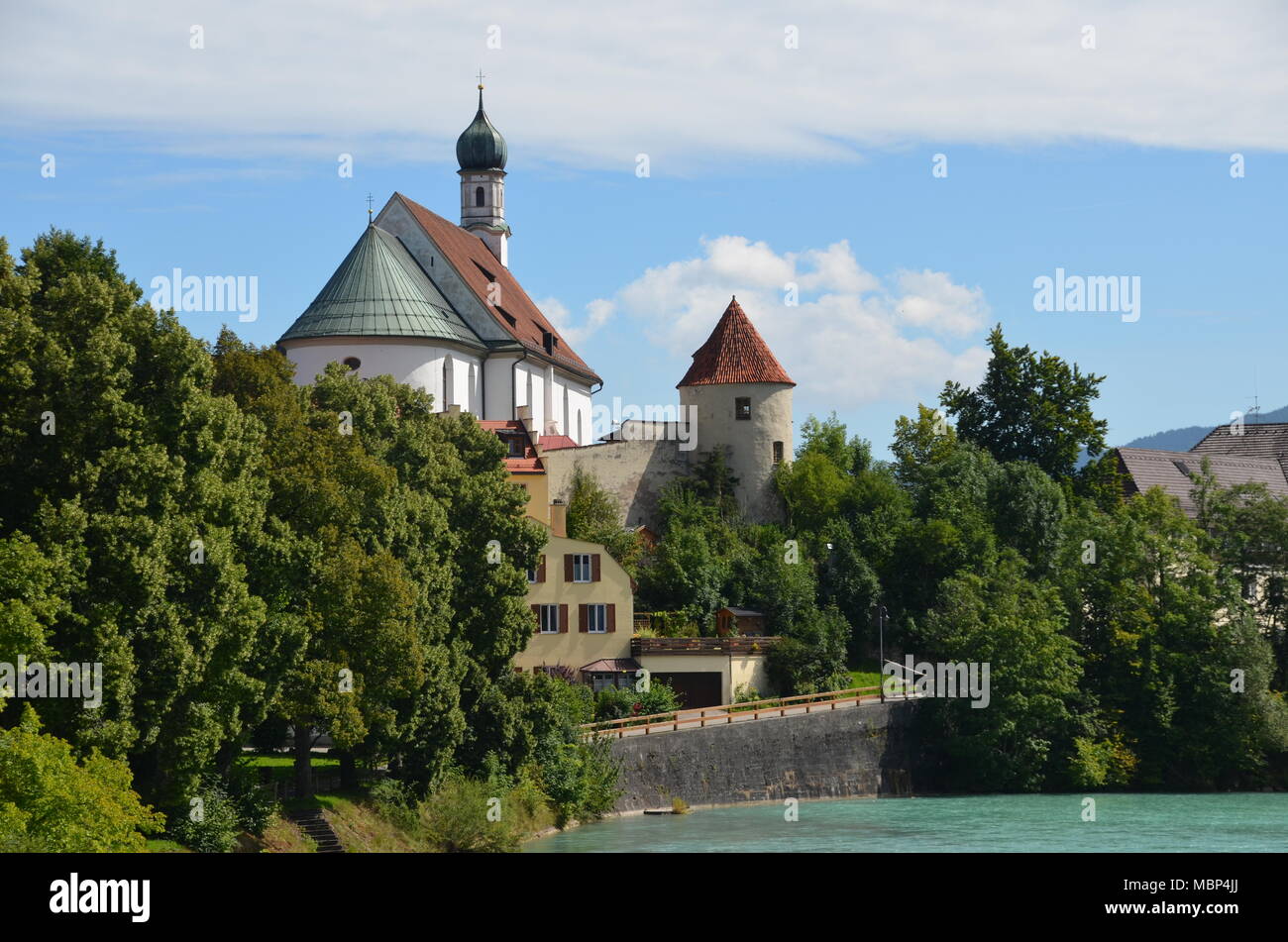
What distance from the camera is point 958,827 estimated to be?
148 ft

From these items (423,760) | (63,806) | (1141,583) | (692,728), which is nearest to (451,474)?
(423,760)

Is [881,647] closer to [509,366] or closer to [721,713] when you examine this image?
[721,713]

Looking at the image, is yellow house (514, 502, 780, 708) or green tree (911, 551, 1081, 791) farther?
green tree (911, 551, 1081, 791)

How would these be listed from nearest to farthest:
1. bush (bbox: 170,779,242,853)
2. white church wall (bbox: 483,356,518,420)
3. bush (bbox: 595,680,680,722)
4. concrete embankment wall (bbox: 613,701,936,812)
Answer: bush (bbox: 170,779,242,853) < concrete embankment wall (bbox: 613,701,936,812) < bush (bbox: 595,680,680,722) < white church wall (bbox: 483,356,518,420)

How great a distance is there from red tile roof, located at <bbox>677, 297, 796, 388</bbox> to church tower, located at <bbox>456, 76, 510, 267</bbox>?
21016 millimetres

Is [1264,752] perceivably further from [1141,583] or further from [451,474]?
[451,474]

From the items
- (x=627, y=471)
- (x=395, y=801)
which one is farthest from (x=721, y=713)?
(x=395, y=801)

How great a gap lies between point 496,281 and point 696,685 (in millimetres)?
26932

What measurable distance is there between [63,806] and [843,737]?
34.1m

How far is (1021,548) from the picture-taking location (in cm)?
6812

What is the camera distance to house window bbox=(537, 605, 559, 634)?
55.8 meters

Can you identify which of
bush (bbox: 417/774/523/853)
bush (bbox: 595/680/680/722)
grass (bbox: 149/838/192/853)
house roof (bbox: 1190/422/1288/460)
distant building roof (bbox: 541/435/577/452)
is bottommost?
bush (bbox: 417/774/523/853)

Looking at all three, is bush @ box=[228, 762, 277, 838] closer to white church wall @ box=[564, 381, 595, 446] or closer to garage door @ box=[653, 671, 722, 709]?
garage door @ box=[653, 671, 722, 709]

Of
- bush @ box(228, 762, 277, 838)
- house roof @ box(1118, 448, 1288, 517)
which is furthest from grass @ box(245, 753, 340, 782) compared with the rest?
house roof @ box(1118, 448, 1288, 517)
